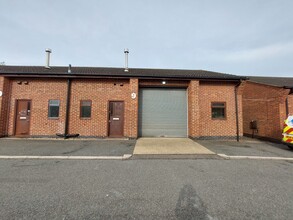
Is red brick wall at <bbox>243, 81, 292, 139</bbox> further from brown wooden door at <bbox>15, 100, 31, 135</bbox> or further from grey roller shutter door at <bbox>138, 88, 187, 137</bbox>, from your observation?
brown wooden door at <bbox>15, 100, 31, 135</bbox>

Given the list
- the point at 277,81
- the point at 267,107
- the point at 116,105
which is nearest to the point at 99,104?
the point at 116,105

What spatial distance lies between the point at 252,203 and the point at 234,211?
53 centimetres

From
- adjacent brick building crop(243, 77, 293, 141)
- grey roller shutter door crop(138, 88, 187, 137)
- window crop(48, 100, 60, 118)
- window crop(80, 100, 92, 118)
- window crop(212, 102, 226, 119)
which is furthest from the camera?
grey roller shutter door crop(138, 88, 187, 137)

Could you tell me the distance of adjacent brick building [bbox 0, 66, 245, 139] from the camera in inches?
358

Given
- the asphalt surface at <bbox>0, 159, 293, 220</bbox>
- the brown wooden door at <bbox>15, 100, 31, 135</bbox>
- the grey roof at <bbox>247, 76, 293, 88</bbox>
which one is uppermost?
the grey roof at <bbox>247, 76, 293, 88</bbox>

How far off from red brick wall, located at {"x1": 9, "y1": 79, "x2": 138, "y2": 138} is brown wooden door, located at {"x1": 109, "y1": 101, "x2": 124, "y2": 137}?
0.84 ft

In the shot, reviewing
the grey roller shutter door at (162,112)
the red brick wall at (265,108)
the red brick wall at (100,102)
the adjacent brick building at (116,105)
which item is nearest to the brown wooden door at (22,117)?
the adjacent brick building at (116,105)

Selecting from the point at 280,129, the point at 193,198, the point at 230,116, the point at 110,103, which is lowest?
the point at 193,198

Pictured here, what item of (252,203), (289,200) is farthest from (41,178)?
(289,200)

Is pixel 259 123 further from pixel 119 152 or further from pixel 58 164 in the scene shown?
pixel 58 164

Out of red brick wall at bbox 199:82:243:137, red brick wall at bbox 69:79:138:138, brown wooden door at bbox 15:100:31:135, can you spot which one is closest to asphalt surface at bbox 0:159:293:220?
red brick wall at bbox 69:79:138:138

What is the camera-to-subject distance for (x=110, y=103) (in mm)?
9531

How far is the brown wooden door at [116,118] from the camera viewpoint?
30.8ft

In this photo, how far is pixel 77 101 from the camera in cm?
938
